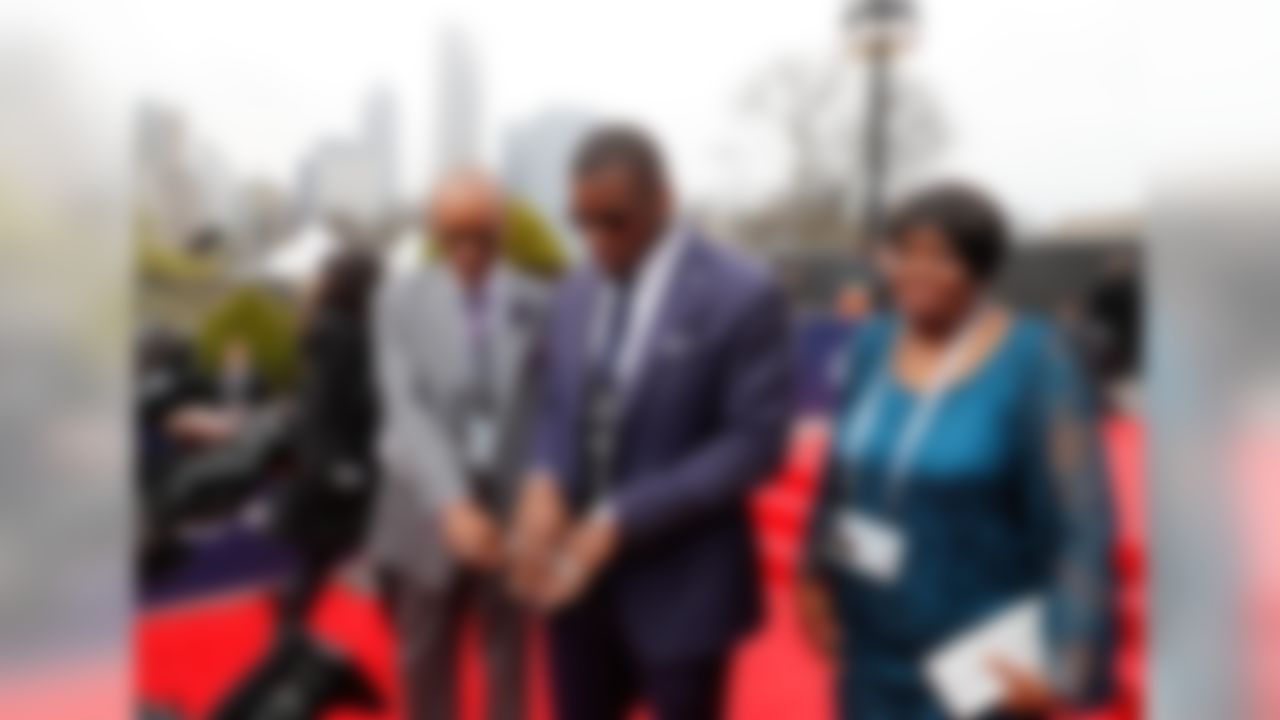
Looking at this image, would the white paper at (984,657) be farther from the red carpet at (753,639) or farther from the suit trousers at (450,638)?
the suit trousers at (450,638)

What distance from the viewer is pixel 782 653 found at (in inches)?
64.7

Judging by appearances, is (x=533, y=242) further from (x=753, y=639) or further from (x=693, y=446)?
(x=753, y=639)

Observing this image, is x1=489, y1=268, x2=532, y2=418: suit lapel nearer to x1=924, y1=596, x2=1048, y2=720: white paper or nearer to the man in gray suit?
the man in gray suit

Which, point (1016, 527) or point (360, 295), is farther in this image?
point (360, 295)

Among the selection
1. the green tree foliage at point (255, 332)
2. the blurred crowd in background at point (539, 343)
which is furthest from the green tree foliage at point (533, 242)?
the green tree foliage at point (255, 332)

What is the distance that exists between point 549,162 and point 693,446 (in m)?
0.36

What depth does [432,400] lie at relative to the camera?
1784 mm

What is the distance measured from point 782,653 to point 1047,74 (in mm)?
680

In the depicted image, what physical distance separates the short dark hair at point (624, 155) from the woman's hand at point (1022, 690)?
0.64 meters

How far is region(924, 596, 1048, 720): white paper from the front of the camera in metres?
1.55

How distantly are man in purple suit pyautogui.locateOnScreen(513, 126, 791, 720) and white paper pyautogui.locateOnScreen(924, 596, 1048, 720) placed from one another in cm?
21

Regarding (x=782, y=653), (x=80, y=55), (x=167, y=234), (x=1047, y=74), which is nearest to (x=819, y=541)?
(x=782, y=653)

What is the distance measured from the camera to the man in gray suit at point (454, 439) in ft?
5.73

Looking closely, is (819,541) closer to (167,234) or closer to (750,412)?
(750,412)
